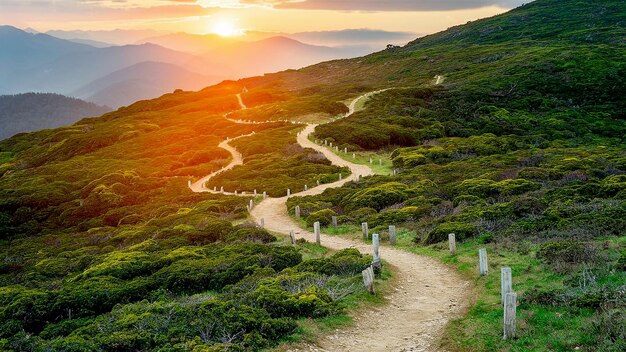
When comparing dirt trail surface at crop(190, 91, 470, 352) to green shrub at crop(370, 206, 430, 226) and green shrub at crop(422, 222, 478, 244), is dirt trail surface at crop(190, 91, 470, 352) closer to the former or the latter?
green shrub at crop(422, 222, 478, 244)

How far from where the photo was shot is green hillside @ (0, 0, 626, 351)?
1574 centimetres

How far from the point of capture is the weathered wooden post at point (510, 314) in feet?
46.5

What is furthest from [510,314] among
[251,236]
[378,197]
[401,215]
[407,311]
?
[378,197]

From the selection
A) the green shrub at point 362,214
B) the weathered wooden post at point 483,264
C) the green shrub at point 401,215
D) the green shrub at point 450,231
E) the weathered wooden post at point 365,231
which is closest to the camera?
the weathered wooden post at point 483,264

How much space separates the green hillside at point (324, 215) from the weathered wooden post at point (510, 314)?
1.00 feet

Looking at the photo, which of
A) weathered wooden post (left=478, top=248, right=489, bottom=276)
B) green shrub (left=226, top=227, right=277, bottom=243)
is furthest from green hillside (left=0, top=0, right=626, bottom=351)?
weathered wooden post (left=478, top=248, right=489, bottom=276)

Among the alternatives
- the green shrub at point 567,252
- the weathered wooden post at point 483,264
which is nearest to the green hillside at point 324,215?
the green shrub at point 567,252

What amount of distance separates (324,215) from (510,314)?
21.4 meters

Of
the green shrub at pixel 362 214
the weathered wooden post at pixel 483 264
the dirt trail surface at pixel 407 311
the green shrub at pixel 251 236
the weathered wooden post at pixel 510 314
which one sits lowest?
the green shrub at pixel 362 214

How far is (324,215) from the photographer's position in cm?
3506

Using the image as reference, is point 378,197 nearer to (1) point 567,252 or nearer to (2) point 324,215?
(2) point 324,215

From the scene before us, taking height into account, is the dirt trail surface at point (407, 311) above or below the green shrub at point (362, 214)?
above

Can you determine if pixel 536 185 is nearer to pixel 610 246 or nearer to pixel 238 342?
pixel 610 246

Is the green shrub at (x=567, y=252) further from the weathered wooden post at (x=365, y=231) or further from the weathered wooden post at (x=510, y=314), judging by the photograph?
the weathered wooden post at (x=365, y=231)
